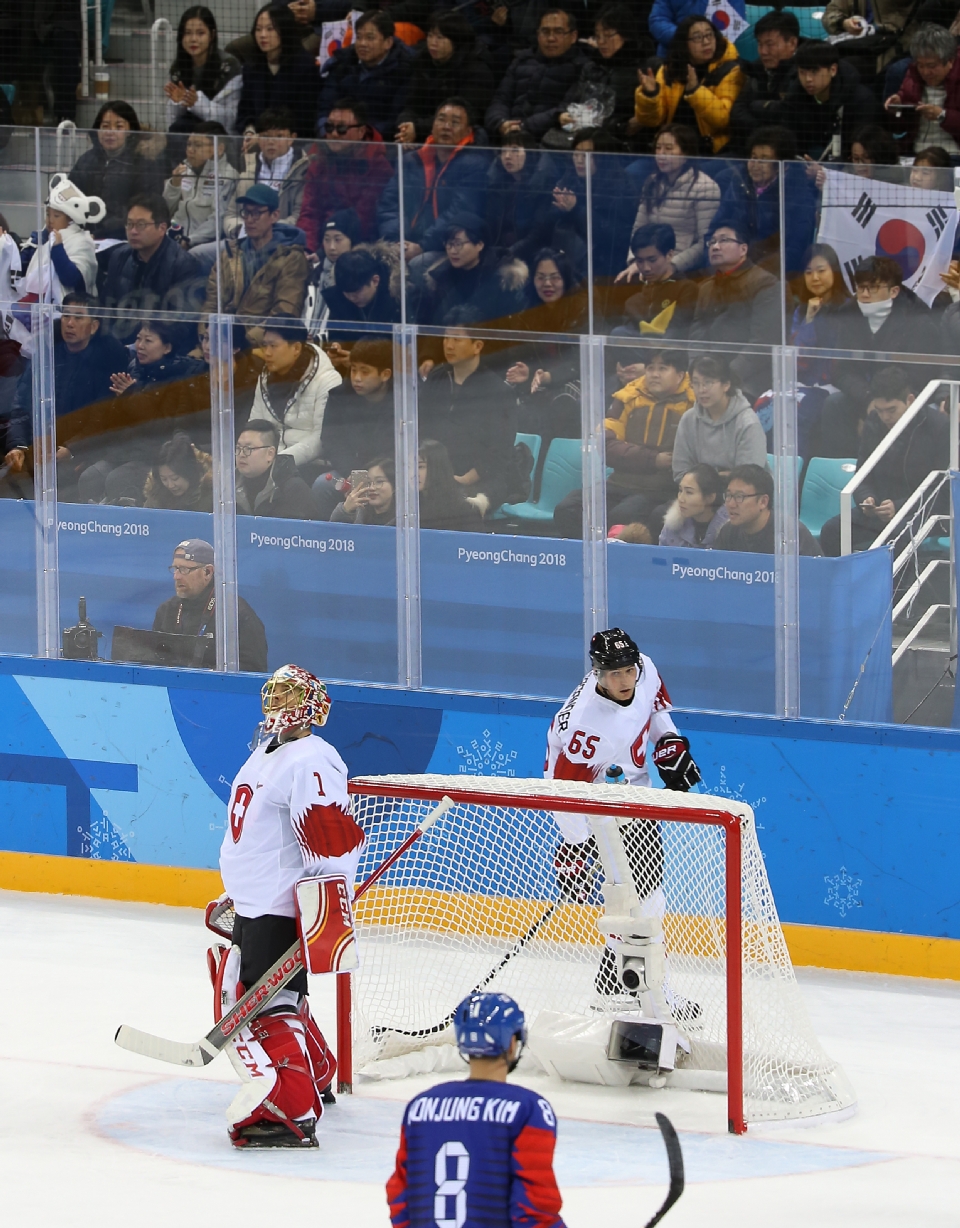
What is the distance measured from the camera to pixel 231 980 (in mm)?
4609

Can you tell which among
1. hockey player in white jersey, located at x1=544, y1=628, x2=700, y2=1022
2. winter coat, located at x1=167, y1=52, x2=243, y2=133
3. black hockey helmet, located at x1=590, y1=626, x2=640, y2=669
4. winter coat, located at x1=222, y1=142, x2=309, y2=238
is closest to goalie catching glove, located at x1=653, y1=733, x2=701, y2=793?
hockey player in white jersey, located at x1=544, y1=628, x2=700, y2=1022

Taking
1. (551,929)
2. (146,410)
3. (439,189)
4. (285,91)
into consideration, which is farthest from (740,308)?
(285,91)

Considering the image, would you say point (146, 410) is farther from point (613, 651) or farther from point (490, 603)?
point (613, 651)

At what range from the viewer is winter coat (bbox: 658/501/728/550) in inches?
240

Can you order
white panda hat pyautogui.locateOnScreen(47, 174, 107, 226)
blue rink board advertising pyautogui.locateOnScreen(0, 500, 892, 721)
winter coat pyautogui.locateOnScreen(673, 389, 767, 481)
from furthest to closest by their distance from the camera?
white panda hat pyautogui.locateOnScreen(47, 174, 107, 226) < blue rink board advertising pyautogui.locateOnScreen(0, 500, 892, 721) < winter coat pyautogui.locateOnScreen(673, 389, 767, 481)

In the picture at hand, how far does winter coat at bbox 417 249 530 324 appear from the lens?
650 cm

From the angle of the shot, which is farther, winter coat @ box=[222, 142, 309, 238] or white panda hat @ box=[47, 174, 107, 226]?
white panda hat @ box=[47, 174, 107, 226]

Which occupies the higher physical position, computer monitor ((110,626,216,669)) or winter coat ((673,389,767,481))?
winter coat ((673,389,767,481))

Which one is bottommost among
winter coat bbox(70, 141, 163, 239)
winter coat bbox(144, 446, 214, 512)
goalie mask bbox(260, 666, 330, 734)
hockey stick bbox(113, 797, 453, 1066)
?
hockey stick bbox(113, 797, 453, 1066)

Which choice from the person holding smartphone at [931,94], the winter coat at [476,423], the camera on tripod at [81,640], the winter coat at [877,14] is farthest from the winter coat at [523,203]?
the winter coat at [877,14]

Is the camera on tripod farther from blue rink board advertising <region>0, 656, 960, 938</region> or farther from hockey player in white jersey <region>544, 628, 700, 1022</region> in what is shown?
hockey player in white jersey <region>544, 628, 700, 1022</region>

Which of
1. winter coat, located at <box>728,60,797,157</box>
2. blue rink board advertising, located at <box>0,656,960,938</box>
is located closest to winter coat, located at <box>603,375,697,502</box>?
blue rink board advertising, located at <box>0,656,960,938</box>

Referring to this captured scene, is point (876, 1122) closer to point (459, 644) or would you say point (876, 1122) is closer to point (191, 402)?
point (459, 644)

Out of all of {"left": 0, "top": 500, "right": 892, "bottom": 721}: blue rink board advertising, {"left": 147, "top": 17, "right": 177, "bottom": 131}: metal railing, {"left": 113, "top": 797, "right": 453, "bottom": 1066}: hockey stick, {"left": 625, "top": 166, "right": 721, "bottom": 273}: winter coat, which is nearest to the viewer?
{"left": 113, "top": 797, "right": 453, "bottom": 1066}: hockey stick
